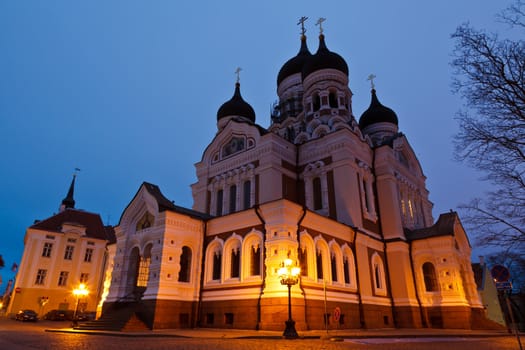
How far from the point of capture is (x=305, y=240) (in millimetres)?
18344

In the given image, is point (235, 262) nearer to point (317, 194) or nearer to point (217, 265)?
point (217, 265)

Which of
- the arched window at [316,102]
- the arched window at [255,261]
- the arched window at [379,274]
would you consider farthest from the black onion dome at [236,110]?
the arched window at [255,261]

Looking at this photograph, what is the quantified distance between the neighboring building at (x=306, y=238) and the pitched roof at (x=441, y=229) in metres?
0.09

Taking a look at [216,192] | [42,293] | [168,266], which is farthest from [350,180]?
[42,293]

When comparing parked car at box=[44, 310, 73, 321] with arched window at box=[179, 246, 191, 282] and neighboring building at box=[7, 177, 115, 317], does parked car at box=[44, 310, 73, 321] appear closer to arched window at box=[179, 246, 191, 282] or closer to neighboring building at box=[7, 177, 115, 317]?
neighboring building at box=[7, 177, 115, 317]

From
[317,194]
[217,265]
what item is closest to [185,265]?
[217,265]

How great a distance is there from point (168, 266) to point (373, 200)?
46.8 feet

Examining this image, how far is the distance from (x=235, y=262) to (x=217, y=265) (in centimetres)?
121

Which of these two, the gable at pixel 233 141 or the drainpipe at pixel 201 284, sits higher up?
the gable at pixel 233 141

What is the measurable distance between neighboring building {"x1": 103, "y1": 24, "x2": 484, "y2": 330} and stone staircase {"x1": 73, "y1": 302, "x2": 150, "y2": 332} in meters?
0.34

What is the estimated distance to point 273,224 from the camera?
17344 mm

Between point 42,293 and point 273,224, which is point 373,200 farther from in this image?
point 42,293

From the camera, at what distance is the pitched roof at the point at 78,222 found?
3897 cm

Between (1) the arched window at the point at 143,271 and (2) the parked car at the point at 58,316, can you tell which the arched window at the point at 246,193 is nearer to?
(1) the arched window at the point at 143,271
